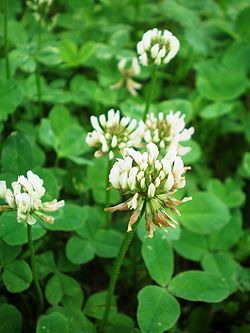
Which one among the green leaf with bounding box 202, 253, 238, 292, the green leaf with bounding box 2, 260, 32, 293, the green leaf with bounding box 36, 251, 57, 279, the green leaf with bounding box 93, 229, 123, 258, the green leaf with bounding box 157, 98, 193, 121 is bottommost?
the green leaf with bounding box 202, 253, 238, 292

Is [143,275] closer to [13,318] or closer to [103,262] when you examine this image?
[103,262]

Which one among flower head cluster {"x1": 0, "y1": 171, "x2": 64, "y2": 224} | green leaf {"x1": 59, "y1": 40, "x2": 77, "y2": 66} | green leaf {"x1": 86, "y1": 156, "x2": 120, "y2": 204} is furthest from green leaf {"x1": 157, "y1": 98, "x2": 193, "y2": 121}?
flower head cluster {"x1": 0, "y1": 171, "x2": 64, "y2": 224}

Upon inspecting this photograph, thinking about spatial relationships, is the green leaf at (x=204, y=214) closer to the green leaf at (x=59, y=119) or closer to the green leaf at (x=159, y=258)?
the green leaf at (x=159, y=258)

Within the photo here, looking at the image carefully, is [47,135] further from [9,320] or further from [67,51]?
[9,320]

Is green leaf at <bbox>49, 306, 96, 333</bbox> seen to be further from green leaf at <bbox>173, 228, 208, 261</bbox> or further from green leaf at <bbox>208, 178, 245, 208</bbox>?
green leaf at <bbox>208, 178, 245, 208</bbox>

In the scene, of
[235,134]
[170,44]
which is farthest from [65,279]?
[235,134]

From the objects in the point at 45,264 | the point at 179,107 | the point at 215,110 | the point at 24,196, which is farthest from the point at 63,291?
the point at 215,110
